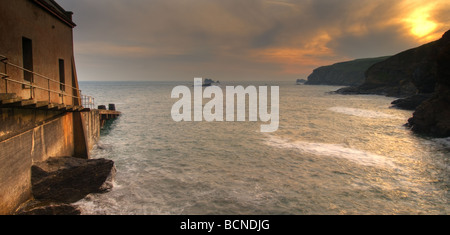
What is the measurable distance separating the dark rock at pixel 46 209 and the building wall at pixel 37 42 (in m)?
4.44

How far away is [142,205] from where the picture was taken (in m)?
11.6

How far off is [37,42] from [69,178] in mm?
6530

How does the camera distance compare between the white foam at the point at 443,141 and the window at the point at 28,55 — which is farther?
the white foam at the point at 443,141

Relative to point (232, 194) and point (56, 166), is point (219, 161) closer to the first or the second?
point (232, 194)

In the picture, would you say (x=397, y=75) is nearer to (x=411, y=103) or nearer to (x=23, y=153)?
(x=411, y=103)

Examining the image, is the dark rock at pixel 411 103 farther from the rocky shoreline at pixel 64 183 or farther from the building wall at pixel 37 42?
the building wall at pixel 37 42

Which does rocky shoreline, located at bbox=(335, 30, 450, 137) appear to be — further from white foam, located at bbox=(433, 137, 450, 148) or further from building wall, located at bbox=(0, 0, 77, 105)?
building wall, located at bbox=(0, 0, 77, 105)

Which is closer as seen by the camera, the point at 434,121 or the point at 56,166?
the point at 56,166

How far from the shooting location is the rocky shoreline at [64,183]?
10188 mm

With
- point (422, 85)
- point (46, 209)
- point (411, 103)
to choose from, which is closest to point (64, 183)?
point (46, 209)

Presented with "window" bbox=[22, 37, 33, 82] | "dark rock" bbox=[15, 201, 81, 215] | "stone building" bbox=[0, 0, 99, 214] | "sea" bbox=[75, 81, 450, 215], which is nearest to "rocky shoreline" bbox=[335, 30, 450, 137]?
"sea" bbox=[75, 81, 450, 215]

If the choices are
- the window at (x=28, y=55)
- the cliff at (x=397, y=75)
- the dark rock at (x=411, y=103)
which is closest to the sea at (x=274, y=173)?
the window at (x=28, y=55)
